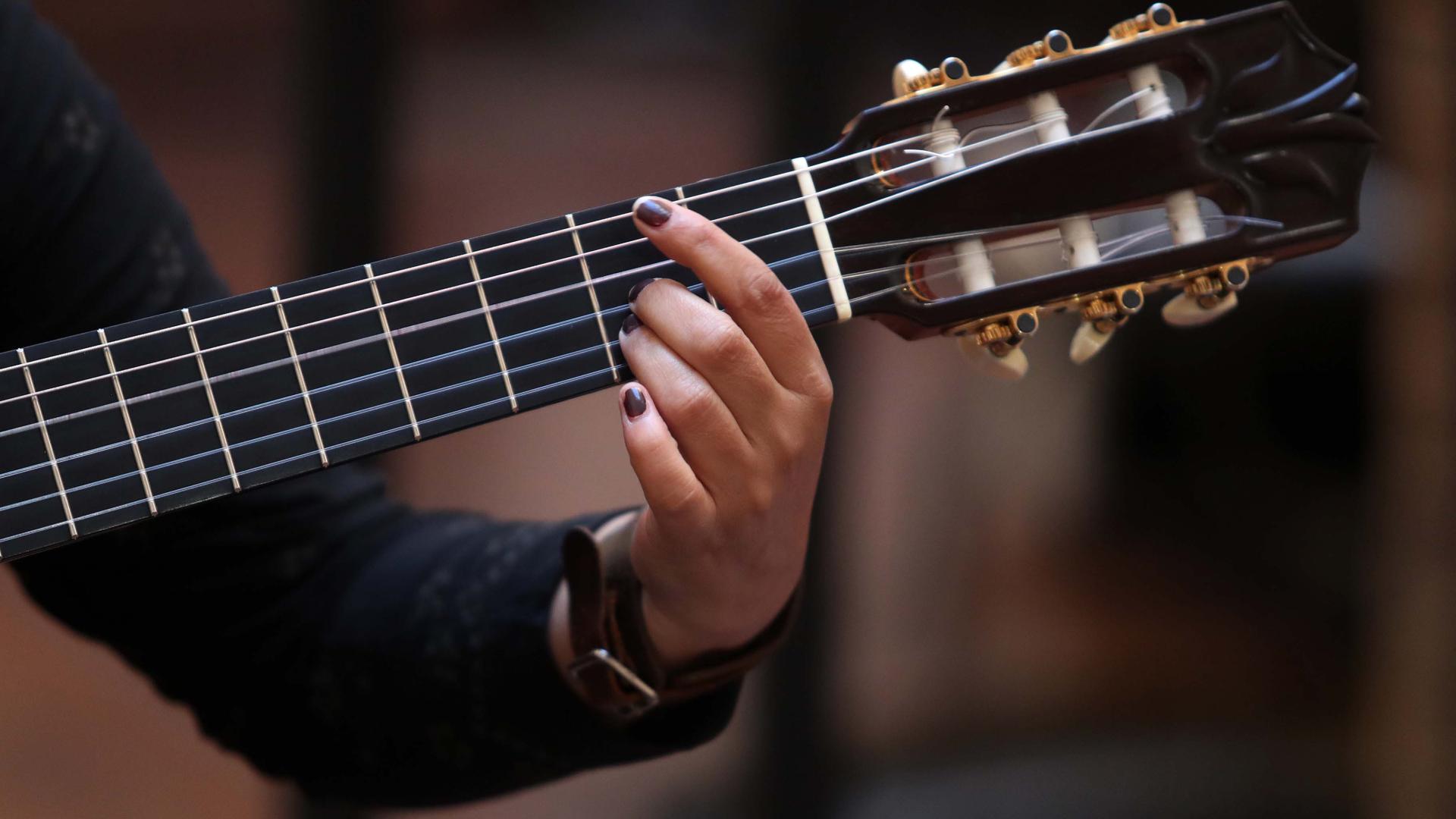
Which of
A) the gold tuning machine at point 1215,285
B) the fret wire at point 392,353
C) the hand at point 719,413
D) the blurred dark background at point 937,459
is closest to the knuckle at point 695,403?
the hand at point 719,413

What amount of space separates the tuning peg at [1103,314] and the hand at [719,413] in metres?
0.12

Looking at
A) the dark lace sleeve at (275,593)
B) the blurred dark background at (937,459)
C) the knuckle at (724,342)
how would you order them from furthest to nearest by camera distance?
the blurred dark background at (937,459)
the dark lace sleeve at (275,593)
the knuckle at (724,342)

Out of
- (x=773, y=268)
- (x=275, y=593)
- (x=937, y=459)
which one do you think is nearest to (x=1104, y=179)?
(x=773, y=268)

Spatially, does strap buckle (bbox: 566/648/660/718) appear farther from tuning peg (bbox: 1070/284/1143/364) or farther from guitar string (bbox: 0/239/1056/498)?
tuning peg (bbox: 1070/284/1143/364)

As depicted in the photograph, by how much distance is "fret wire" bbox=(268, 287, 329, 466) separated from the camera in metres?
0.44

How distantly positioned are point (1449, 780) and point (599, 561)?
137 centimetres

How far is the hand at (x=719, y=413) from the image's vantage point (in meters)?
0.42

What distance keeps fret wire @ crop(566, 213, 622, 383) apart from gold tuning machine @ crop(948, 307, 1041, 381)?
150 mm

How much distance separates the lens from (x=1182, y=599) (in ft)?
4.57

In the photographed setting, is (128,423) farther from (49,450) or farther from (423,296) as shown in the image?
(423,296)

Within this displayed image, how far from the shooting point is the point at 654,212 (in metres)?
0.42

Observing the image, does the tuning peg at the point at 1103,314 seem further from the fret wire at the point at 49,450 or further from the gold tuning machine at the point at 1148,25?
the fret wire at the point at 49,450

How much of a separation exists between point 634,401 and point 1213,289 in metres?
0.26

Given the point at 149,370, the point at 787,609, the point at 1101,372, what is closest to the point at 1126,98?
the point at 787,609
